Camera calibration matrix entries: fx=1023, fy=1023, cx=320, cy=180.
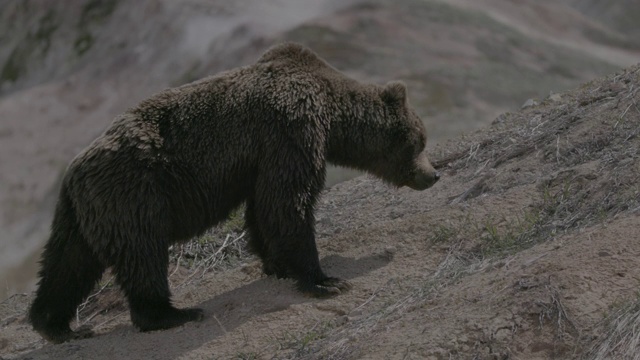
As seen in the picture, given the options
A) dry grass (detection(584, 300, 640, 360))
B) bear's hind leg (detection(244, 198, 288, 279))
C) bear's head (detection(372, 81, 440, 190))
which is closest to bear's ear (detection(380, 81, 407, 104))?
bear's head (detection(372, 81, 440, 190))

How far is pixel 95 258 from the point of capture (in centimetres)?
749

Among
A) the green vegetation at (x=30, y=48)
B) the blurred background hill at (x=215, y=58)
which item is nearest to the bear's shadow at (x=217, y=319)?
the blurred background hill at (x=215, y=58)

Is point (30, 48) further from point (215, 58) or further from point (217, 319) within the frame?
point (217, 319)

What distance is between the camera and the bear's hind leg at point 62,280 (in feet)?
24.5

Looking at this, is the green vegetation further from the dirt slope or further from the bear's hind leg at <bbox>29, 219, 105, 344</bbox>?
the bear's hind leg at <bbox>29, 219, 105, 344</bbox>

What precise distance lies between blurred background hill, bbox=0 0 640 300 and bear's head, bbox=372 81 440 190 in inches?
326

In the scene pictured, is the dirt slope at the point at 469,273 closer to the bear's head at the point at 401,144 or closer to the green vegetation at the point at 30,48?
the bear's head at the point at 401,144

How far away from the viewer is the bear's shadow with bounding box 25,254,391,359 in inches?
271

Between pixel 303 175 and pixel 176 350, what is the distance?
61.6 inches

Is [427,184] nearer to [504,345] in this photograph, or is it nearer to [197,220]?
[197,220]

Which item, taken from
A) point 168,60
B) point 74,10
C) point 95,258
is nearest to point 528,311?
point 95,258

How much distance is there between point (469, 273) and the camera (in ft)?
21.8

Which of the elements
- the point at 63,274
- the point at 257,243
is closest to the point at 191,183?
the point at 257,243

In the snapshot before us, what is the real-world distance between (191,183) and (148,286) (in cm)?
80
